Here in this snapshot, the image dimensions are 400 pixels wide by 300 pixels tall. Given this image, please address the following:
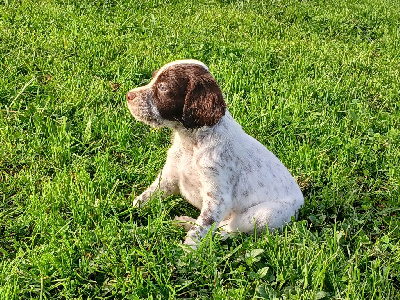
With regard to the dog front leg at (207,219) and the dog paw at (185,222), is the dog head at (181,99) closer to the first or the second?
the dog front leg at (207,219)

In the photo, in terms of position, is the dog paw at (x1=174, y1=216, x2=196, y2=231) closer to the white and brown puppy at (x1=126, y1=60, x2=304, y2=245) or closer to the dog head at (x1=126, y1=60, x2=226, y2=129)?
the white and brown puppy at (x1=126, y1=60, x2=304, y2=245)

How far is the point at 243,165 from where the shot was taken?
125 inches

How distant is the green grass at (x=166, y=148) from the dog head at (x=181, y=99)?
0.71m

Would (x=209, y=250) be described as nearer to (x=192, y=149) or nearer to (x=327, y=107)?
(x=192, y=149)

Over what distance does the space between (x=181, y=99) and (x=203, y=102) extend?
5.9 inches

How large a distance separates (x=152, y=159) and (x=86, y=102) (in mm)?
1312

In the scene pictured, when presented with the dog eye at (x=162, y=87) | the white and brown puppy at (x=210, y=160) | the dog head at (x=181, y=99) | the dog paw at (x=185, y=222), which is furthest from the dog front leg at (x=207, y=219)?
the dog eye at (x=162, y=87)

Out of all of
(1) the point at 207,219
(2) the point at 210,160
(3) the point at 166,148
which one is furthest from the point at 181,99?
(3) the point at 166,148

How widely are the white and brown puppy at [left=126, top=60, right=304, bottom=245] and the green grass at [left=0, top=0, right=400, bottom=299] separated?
0.54 ft

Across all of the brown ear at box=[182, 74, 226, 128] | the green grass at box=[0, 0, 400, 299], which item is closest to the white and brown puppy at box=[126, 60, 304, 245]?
the brown ear at box=[182, 74, 226, 128]

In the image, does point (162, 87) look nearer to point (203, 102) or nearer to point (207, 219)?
point (203, 102)

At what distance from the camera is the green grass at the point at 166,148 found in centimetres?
289

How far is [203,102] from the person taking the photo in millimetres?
2844

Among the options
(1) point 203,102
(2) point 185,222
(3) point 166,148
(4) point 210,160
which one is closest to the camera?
(1) point 203,102
